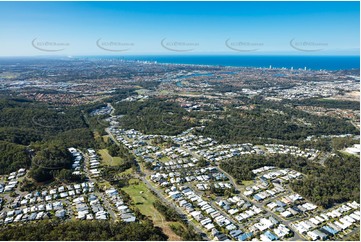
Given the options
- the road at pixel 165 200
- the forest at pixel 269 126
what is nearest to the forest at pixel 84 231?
the road at pixel 165 200

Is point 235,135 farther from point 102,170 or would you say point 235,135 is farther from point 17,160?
point 17,160

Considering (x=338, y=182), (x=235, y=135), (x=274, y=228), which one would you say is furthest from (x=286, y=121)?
(x=274, y=228)

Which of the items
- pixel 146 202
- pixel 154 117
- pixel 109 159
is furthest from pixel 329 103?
pixel 146 202

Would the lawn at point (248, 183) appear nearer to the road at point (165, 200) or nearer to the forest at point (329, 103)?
the road at point (165, 200)

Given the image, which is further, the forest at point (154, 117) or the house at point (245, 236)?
the forest at point (154, 117)

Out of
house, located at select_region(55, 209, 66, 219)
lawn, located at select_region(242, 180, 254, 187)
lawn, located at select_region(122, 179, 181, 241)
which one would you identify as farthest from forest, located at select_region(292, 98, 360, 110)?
house, located at select_region(55, 209, 66, 219)

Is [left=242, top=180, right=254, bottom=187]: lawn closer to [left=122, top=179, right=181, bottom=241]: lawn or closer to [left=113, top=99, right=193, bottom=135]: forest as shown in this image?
[left=122, top=179, right=181, bottom=241]: lawn

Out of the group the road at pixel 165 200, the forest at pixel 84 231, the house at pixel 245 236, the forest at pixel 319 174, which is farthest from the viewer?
the forest at pixel 319 174
